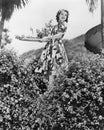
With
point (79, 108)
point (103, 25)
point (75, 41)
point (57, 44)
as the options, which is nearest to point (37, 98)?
point (79, 108)

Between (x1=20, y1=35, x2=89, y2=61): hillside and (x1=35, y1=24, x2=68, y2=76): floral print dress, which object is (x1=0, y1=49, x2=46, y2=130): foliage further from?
(x1=20, y1=35, x2=89, y2=61): hillside

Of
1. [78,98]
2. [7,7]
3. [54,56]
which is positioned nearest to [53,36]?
[54,56]

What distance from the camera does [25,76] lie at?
1212 centimetres

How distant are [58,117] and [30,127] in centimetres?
114

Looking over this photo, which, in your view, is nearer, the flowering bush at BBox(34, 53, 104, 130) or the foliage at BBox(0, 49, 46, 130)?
the flowering bush at BBox(34, 53, 104, 130)

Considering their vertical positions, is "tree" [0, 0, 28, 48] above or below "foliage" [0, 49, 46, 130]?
above

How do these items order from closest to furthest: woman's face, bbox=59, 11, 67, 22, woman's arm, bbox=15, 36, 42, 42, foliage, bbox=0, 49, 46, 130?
foliage, bbox=0, 49, 46, 130 < woman's arm, bbox=15, 36, 42, 42 < woman's face, bbox=59, 11, 67, 22

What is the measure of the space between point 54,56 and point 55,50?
11.1 inches

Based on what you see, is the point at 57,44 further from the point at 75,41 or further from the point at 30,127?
the point at 75,41

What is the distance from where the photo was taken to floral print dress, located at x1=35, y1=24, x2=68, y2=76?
13.3 metres

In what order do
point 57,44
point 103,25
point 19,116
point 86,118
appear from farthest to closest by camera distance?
point 103,25 → point 57,44 → point 19,116 → point 86,118

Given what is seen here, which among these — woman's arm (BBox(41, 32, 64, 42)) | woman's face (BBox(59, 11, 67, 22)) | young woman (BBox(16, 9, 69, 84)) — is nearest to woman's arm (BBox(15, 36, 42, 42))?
young woman (BBox(16, 9, 69, 84))

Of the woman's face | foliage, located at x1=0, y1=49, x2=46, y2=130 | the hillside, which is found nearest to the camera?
foliage, located at x1=0, y1=49, x2=46, y2=130

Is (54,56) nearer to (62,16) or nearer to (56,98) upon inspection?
(62,16)
